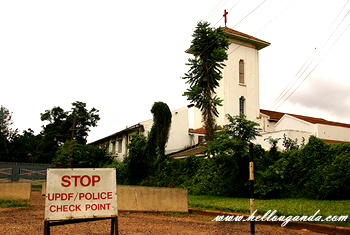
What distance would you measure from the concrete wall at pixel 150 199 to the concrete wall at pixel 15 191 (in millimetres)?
5343

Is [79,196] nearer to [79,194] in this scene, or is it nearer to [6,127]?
[79,194]

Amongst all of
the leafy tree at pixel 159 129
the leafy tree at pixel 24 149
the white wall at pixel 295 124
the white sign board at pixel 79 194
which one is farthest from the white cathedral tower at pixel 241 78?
the leafy tree at pixel 24 149

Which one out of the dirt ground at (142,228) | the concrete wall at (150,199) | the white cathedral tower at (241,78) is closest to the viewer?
the dirt ground at (142,228)

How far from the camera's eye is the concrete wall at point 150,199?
12359 mm

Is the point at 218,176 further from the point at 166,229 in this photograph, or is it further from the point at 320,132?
the point at 320,132

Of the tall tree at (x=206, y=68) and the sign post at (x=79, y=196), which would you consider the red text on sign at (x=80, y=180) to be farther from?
the tall tree at (x=206, y=68)

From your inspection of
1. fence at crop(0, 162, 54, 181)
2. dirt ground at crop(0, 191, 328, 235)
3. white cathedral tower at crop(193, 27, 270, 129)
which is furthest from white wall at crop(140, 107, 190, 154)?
dirt ground at crop(0, 191, 328, 235)

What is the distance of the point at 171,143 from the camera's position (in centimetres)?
3694

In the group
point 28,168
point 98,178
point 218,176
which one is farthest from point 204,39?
point 28,168

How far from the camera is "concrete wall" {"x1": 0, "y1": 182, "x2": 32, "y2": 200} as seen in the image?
14969mm

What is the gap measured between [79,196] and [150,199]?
277 inches

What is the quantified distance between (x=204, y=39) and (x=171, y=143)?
1721 cm

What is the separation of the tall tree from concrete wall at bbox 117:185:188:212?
9002 millimetres

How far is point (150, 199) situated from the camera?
1261 centimetres
